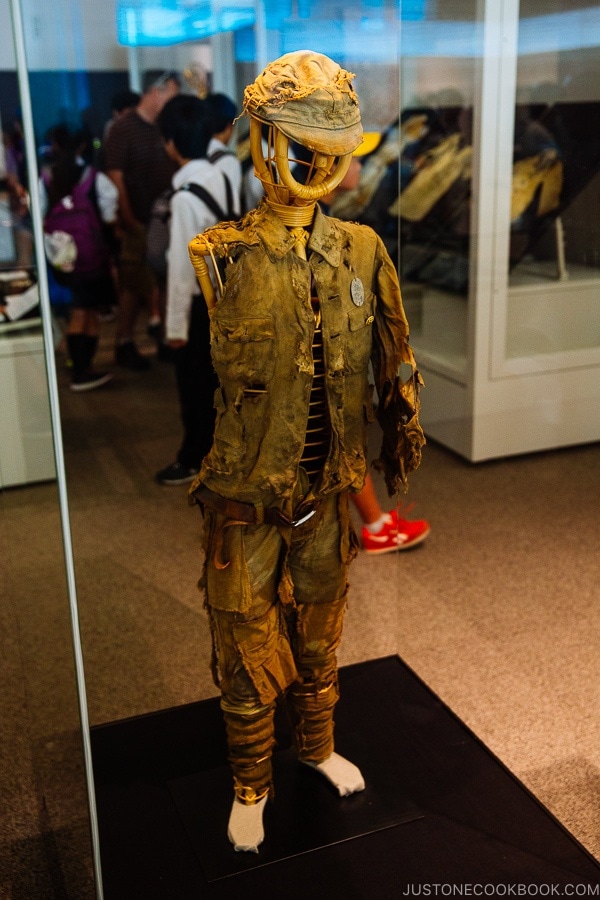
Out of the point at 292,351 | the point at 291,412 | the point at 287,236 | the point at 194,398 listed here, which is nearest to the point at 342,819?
the point at 291,412

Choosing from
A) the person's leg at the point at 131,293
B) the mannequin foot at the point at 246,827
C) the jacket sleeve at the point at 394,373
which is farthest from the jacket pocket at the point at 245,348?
the person's leg at the point at 131,293

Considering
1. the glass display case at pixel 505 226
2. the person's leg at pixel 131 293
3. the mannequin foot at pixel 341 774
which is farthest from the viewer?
the person's leg at pixel 131 293

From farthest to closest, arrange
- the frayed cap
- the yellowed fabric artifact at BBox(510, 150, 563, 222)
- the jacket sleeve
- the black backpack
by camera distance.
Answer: the black backpack
the yellowed fabric artifact at BBox(510, 150, 563, 222)
the jacket sleeve
the frayed cap

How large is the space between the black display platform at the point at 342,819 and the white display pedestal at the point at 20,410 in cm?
68

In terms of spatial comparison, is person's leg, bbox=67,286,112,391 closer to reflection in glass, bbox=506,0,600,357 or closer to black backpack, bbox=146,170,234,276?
black backpack, bbox=146,170,234,276

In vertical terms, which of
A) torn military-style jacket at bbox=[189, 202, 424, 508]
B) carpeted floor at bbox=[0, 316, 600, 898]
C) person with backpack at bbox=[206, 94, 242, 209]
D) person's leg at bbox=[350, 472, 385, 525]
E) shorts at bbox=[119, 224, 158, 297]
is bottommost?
carpeted floor at bbox=[0, 316, 600, 898]

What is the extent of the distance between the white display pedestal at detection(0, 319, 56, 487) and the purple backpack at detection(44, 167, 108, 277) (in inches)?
50.2

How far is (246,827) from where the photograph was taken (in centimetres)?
193

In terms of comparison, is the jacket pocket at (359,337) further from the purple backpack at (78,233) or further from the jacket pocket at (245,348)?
the purple backpack at (78,233)

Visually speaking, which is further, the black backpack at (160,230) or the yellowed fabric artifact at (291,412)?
the black backpack at (160,230)

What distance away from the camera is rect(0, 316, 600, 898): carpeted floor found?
2305mm

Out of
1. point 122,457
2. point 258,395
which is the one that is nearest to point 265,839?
point 258,395

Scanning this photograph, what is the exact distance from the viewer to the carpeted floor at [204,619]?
7.56 feet

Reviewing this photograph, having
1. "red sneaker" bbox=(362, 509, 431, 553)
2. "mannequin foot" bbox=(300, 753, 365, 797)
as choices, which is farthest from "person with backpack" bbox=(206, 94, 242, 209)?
"mannequin foot" bbox=(300, 753, 365, 797)
